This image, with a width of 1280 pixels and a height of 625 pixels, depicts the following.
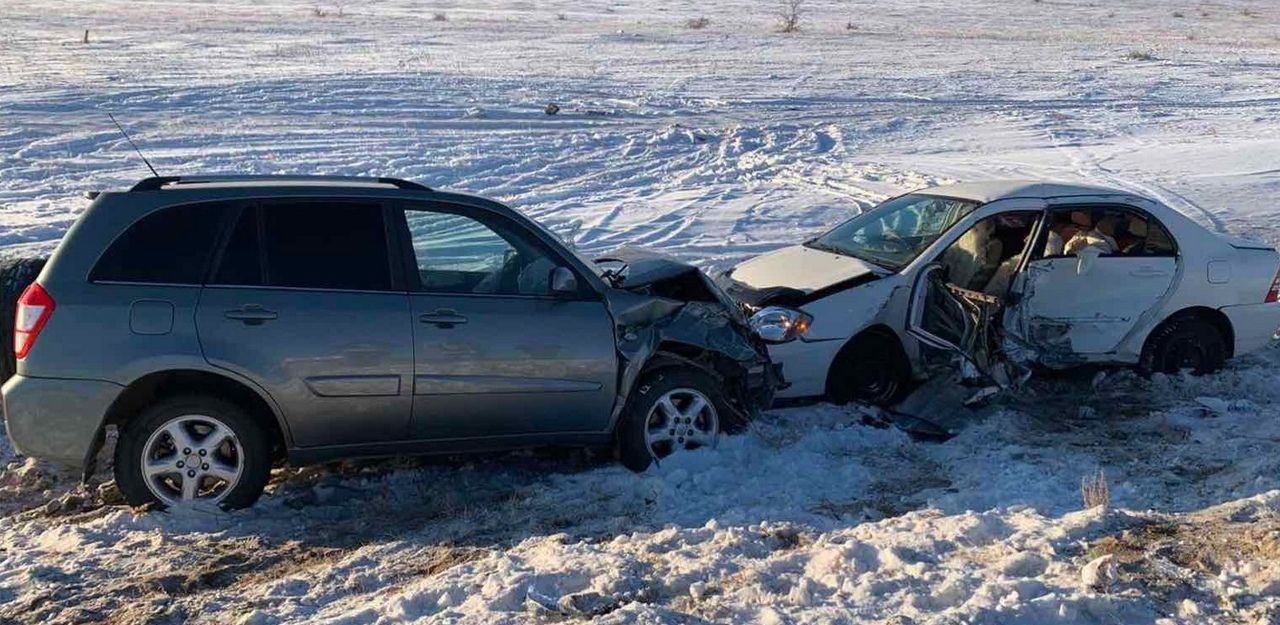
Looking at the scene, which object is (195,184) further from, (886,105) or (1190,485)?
(886,105)

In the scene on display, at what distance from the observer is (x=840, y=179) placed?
55.6 feet

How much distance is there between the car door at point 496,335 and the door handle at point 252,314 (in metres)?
0.67

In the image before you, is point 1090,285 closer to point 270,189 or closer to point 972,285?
point 972,285

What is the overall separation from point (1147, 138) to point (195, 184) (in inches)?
747

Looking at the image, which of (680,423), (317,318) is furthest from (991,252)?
(317,318)

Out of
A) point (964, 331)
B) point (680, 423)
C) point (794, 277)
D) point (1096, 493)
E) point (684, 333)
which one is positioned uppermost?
point (794, 277)

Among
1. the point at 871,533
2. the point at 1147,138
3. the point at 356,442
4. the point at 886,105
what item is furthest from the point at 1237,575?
the point at 886,105

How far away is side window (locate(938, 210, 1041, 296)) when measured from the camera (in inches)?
332

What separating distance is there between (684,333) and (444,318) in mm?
1331

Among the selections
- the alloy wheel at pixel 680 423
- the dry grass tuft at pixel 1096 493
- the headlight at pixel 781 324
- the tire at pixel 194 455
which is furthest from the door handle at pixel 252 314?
the dry grass tuft at pixel 1096 493

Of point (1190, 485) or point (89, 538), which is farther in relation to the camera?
point (1190, 485)

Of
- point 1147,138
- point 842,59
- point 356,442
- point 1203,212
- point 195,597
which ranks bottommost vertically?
point 195,597

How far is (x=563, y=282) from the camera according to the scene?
617 centimetres

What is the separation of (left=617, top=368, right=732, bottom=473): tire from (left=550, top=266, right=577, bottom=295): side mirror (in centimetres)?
64
